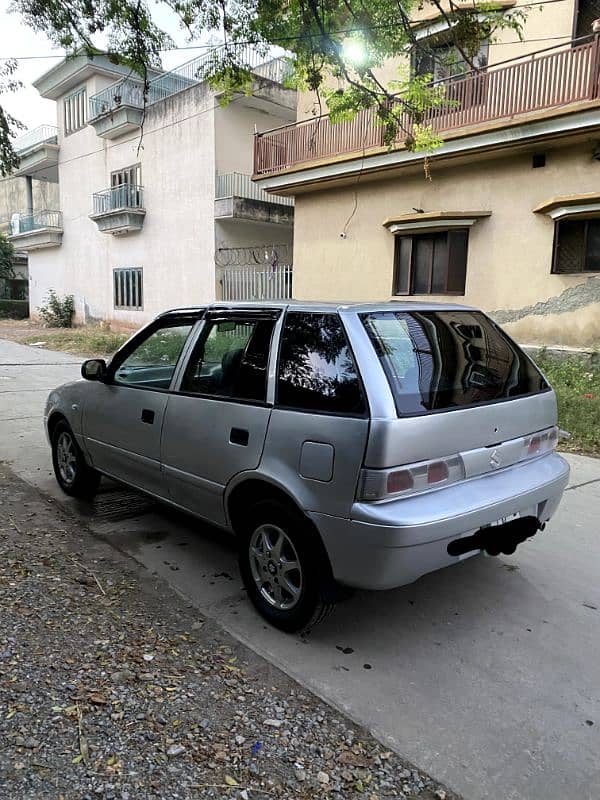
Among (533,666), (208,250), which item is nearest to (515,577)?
(533,666)

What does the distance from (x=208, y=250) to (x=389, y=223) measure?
6.98 metres

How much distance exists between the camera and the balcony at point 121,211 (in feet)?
66.1

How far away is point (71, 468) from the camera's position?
508cm

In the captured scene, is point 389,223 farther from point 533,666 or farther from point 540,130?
point 533,666

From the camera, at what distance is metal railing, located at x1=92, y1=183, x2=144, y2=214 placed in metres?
20.4

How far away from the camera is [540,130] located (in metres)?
9.62

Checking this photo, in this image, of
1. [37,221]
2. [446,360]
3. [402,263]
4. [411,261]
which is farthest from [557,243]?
[37,221]

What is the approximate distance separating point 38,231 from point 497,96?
2093cm

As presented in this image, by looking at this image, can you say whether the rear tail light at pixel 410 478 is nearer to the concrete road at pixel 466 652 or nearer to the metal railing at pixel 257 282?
the concrete road at pixel 466 652

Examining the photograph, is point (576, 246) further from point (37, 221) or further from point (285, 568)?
point (37, 221)

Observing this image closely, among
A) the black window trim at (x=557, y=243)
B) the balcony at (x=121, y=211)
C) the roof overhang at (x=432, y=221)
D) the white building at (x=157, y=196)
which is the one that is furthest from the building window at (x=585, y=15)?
the balcony at (x=121, y=211)

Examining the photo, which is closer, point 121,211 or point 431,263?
point 431,263

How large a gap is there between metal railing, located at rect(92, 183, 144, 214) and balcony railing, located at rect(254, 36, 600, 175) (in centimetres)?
871

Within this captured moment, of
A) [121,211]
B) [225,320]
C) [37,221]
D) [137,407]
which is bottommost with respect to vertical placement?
[137,407]
